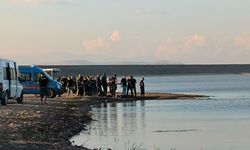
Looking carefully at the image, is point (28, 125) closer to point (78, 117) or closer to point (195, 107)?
point (78, 117)

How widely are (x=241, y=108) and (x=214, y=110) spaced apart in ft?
9.11

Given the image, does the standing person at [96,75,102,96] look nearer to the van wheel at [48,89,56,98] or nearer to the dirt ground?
the van wheel at [48,89,56,98]

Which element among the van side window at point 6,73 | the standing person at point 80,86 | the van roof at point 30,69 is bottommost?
the standing person at point 80,86

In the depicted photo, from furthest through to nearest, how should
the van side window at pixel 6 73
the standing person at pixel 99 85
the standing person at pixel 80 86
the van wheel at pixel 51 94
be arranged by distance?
the standing person at pixel 99 85 < the standing person at pixel 80 86 < the van wheel at pixel 51 94 < the van side window at pixel 6 73

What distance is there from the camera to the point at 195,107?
44312 millimetres

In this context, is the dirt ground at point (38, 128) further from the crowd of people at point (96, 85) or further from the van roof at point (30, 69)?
the crowd of people at point (96, 85)

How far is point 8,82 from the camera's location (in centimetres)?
3709

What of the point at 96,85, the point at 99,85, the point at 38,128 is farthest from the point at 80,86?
the point at 38,128

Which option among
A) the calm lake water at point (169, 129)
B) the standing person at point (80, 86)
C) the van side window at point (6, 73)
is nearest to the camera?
the calm lake water at point (169, 129)

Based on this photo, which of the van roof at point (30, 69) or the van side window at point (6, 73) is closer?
the van side window at point (6, 73)

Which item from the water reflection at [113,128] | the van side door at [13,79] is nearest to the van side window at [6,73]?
the van side door at [13,79]

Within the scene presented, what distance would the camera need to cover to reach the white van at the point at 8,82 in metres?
35.8

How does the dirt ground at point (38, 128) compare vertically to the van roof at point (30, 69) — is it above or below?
below

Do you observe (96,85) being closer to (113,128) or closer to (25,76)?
(25,76)
